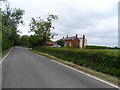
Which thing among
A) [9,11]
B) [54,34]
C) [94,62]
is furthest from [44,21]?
[94,62]

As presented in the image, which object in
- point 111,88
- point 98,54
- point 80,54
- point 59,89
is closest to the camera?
point 59,89

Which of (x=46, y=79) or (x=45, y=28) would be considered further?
(x=45, y=28)

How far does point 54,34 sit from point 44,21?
574 cm

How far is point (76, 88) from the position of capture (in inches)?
178

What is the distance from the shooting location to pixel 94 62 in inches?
382

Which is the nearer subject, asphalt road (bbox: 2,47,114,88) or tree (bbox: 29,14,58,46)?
asphalt road (bbox: 2,47,114,88)

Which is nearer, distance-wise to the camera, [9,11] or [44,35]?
[9,11]

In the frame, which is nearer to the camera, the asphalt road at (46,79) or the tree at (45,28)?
the asphalt road at (46,79)

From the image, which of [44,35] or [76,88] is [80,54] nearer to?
[76,88]

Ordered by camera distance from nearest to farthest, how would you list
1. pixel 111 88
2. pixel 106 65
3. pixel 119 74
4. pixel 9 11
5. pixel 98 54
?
pixel 111 88
pixel 119 74
pixel 106 65
pixel 98 54
pixel 9 11

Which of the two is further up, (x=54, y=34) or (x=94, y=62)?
(x=54, y=34)

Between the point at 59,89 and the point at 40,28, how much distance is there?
36.1 m

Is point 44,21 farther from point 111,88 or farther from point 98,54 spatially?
point 111,88

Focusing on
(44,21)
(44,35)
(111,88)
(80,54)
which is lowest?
(111,88)
